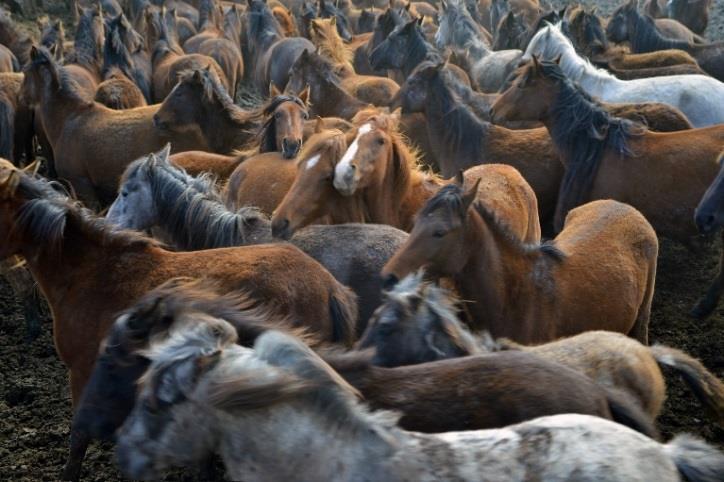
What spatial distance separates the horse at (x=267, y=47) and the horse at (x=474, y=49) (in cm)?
238

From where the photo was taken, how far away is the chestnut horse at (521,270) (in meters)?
4.16

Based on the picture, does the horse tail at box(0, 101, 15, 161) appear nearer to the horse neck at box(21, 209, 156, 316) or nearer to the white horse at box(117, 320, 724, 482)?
the horse neck at box(21, 209, 156, 316)

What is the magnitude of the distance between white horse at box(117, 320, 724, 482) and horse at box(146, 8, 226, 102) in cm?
719

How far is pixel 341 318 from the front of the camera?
13.0 ft

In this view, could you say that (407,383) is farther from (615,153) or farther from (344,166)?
(615,153)

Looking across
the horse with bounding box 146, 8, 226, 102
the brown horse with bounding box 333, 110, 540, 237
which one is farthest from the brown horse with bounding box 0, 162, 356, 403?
the horse with bounding box 146, 8, 226, 102

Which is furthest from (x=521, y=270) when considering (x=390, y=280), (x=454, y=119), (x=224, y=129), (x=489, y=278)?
(x=224, y=129)

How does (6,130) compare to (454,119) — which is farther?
(6,130)

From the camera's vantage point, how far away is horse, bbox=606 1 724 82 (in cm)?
1185

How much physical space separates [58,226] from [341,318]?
1.40 m

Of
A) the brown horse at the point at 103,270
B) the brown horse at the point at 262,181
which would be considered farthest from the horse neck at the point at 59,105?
the brown horse at the point at 103,270

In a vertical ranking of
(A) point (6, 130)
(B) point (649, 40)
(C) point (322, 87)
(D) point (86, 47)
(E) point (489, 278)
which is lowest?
(A) point (6, 130)

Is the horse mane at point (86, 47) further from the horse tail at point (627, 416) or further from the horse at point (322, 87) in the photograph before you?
the horse tail at point (627, 416)

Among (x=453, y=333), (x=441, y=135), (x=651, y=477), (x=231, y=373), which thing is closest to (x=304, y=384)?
(x=231, y=373)
